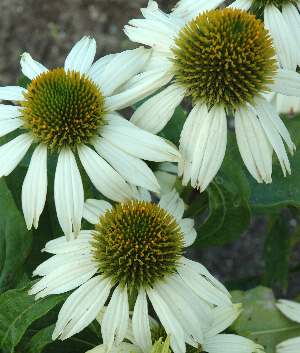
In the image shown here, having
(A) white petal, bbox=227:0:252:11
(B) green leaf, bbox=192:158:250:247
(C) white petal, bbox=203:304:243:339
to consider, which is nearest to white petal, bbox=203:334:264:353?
(C) white petal, bbox=203:304:243:339

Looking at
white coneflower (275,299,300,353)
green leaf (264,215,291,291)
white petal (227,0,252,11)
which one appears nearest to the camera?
white petal (227,0,252,11)

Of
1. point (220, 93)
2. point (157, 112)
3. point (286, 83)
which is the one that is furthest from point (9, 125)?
point (286, 83)

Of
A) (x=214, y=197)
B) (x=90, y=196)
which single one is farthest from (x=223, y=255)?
(x=90, y=196)

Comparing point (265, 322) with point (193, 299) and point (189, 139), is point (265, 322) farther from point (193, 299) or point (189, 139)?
point (189, 139)

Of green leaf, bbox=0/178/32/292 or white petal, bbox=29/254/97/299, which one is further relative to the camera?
green leaf, bbox=0/178/32/292

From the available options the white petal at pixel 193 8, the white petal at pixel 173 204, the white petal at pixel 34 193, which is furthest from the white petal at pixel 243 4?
the white petal at pixel 34 193

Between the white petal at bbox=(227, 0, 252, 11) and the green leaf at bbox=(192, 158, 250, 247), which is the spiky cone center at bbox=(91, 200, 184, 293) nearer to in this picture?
the green leaf at bbox=(192, 158, 250, 247)

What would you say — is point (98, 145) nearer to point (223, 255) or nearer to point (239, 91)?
point (239, 91)

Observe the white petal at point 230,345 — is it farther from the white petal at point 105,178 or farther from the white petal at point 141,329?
the white petal at point 105,178
